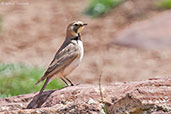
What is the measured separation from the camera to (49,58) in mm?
12844

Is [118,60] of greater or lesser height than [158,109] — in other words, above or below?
below

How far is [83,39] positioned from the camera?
13.9 m

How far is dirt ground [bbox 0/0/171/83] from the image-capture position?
11.7 metres

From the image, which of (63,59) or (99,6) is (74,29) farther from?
(99,6)

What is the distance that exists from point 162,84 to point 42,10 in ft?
38.2

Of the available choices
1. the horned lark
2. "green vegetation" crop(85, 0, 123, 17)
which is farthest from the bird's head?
"green vegetation" crop(85, 0, 123, 17)

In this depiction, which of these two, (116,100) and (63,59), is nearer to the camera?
(116,100)

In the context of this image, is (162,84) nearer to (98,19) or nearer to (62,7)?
(98,19)

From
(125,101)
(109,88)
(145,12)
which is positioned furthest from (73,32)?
(145,12)

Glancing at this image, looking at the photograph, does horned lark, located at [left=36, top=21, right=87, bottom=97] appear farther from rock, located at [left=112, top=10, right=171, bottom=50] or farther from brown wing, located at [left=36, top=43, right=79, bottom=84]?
rock, located at [left=112, top=10, right=171, bottom=50]

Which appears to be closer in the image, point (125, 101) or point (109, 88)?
point (125, 101)

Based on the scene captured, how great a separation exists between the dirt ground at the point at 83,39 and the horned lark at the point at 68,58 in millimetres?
4622

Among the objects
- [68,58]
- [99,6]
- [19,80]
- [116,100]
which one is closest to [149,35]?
[99,6]

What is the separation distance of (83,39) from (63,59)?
7.75 metres
